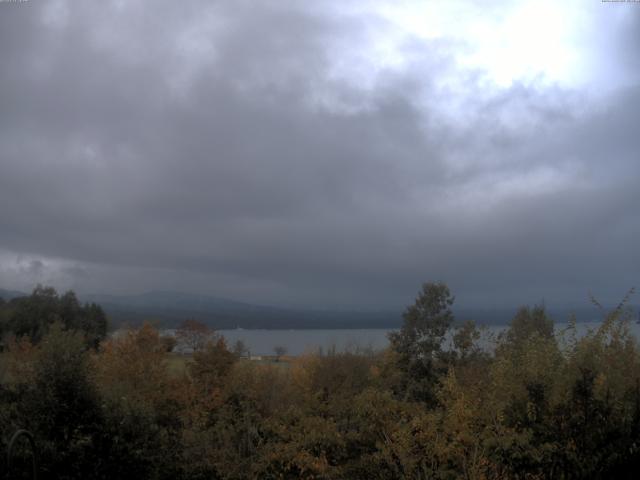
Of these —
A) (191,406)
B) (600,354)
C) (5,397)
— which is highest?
(600,354)

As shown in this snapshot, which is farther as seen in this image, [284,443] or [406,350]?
[406,350]

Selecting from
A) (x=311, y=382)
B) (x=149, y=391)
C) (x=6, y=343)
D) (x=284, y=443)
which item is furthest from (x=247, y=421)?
(x=6, y=343)

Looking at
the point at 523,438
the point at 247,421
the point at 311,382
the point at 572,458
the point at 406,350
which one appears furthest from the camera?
the point at 406,350

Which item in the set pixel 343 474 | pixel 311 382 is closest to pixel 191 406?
pixel 311 382

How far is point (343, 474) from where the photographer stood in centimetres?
1659

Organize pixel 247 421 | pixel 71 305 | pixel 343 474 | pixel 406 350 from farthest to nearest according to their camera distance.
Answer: pixel 71 305 < pixel 406 350 < pixel 247 421 < pixel 343 474

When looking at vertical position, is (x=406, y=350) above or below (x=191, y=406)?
above

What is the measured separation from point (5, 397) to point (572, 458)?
13.4 meters

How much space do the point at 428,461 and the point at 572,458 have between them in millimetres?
5713

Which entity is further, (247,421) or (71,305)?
(71,305)

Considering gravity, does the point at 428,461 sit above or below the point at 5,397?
below

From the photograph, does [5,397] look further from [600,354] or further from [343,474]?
[600,354]

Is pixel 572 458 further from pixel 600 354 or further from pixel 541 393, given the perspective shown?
pixel 600 354

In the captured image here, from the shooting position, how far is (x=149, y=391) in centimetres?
3212
